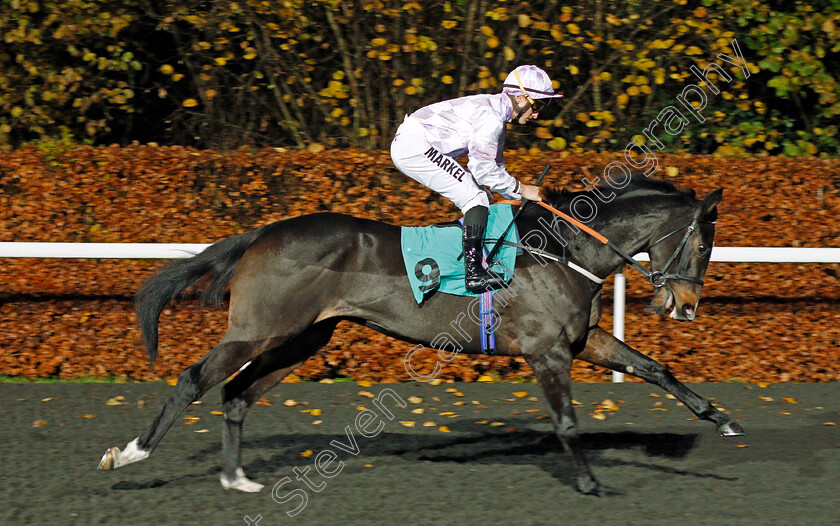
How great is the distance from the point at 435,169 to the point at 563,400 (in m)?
1.36

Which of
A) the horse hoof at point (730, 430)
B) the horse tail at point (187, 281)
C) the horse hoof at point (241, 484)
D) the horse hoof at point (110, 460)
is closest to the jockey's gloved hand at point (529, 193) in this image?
the horse tail at point (187, 281)

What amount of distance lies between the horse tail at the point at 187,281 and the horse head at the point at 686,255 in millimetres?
2105

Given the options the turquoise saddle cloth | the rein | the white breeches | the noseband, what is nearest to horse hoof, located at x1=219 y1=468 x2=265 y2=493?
the turquoise saddle cloth

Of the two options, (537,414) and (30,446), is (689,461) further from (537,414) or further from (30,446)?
(30,446)

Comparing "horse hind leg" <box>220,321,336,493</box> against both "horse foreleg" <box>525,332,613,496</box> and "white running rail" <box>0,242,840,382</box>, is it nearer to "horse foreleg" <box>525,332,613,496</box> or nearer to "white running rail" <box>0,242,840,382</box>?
"horse foreleg" <box>525,332,613,496</box>

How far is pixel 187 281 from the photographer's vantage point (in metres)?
4.79

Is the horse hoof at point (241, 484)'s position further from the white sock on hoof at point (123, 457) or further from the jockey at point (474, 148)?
the jockey at point (474, 148)

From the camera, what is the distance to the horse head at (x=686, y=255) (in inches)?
181

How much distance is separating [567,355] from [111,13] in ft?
19.2

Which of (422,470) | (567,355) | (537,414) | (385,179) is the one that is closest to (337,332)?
(385,179)

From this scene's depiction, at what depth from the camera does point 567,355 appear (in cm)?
452

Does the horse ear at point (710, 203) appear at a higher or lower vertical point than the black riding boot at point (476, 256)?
higher

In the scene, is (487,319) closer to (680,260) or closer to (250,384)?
(680,260)

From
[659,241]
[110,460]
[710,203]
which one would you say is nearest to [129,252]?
[110,460]
